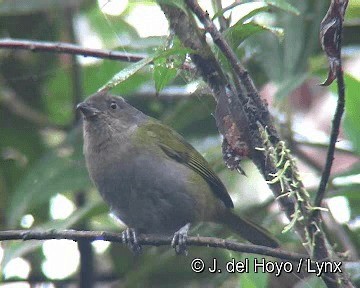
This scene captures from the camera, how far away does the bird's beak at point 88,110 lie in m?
3.85

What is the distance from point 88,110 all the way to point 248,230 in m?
1.00

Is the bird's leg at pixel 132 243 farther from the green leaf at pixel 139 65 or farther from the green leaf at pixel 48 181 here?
the green leaf at pixel 139 65

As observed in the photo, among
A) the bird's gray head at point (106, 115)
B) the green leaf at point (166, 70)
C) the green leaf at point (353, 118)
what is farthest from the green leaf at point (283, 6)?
the bird's gray head at point (106, 115)

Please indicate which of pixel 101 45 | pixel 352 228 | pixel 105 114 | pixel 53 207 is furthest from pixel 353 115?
pixel 101 45

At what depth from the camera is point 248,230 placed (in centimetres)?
374

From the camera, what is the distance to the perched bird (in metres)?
3.56

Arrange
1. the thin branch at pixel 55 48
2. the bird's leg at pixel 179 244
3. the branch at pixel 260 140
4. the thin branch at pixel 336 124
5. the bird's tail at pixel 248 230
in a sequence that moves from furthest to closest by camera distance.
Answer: the bird's tail at pixel 248 230, the bird's leg at pixel 179 244, the thin branch at pixel 55 48, the branch at pixel 260 140, the thin branch at pixel 336 124

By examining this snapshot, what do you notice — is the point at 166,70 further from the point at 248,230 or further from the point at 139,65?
the point at 248,230

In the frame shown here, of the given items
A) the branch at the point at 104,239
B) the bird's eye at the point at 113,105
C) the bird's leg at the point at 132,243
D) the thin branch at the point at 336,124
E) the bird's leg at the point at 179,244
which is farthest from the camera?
the bird's eye at the point at 113,105

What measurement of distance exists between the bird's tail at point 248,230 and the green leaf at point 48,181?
76 cm

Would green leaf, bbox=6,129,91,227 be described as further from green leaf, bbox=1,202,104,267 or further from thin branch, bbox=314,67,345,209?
thin branch, bbox=314,67,345,209

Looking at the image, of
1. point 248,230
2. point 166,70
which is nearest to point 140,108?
point 248,230

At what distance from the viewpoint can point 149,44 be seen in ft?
11.8

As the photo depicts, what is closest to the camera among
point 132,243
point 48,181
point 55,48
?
point 55,48
